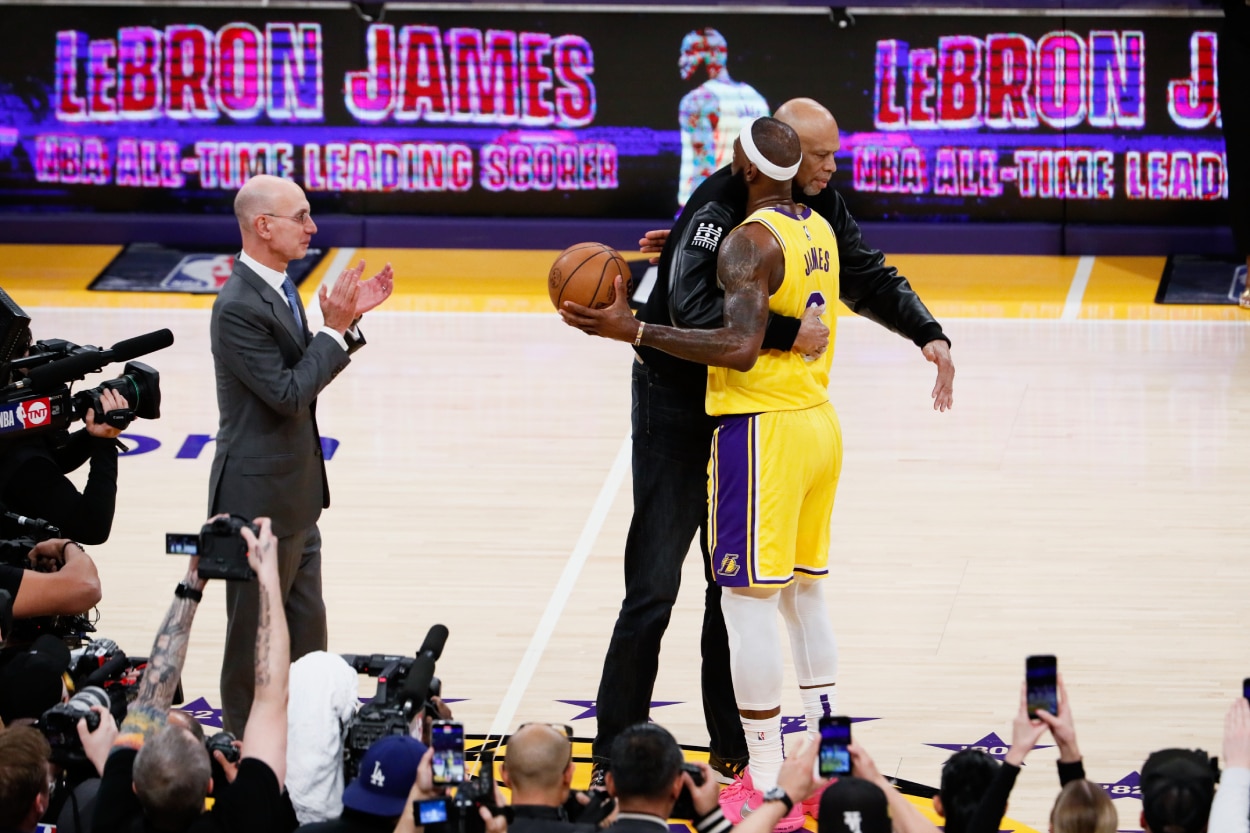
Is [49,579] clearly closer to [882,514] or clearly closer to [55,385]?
[55,385]

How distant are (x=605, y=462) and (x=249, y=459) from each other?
402 cm

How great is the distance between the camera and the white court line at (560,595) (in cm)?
623

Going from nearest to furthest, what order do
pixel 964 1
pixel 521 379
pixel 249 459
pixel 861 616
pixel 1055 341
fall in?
pixel 249 459 → pixel 861 616 → pixel 521 379 → pixel 1055 341 → pixel 964 1

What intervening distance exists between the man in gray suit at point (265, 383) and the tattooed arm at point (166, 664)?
91 centimetres

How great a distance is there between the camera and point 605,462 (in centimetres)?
941

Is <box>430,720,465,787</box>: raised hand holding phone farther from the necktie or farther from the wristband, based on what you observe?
the necktie

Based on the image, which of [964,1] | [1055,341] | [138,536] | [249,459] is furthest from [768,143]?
[964,1]

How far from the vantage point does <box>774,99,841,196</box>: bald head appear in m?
5.38

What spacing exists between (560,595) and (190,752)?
11.9 ft

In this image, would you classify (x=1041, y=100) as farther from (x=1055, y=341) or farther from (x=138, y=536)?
(x=138, y=536)

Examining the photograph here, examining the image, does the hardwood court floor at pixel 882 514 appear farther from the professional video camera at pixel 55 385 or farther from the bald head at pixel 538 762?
the bald head at pixel 538 762

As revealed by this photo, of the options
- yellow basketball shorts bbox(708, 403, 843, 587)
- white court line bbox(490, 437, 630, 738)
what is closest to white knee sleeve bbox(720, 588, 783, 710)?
yellow basketball shorts bbox(708, 403, 843, 587)

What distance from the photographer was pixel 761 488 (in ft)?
17.0

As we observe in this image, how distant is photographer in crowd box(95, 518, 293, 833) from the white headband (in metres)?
1.75
